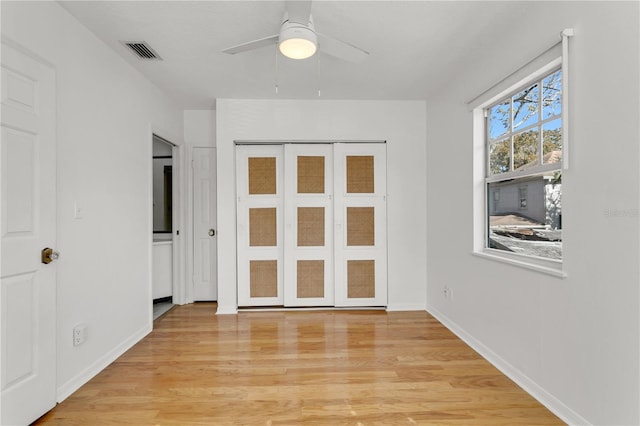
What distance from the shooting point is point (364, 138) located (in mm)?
3756

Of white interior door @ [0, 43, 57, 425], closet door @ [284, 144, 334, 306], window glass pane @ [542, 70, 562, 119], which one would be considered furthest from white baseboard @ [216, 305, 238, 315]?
window glass pane @ [542, 70, 562, 119]

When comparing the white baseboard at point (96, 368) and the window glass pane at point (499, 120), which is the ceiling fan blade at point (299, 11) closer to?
the window glass pane at point (499, 120)

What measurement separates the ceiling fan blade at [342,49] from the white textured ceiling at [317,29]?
0.70 ft

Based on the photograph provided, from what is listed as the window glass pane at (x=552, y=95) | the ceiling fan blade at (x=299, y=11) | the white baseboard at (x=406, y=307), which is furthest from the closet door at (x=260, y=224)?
the window glass pane at (x=552, y=95)

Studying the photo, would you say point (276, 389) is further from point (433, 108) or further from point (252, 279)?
point (433, 108)

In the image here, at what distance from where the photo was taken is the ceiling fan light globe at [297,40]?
176cm

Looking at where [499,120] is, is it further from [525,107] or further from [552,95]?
[552,95]

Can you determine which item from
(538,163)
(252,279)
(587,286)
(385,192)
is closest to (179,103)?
(252,279)

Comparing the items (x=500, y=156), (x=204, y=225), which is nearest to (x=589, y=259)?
(x=500, y=156)

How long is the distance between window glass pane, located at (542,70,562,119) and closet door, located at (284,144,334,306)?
222 centimetres

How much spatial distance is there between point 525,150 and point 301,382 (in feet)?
7.49

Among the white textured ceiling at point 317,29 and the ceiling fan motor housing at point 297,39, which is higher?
the white textured ceiling at point 317,29

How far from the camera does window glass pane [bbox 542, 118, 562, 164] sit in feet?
6.33

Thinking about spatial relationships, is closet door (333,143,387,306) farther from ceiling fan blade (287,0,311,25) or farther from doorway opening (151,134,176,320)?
doorway opening (151,134,176,320)
